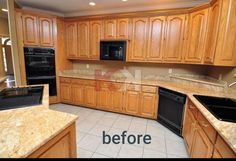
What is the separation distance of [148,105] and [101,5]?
105 inches

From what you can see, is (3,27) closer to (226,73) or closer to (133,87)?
(133,87)

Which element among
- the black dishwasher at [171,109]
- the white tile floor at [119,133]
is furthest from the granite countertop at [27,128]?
the black dishwasher at [171,109]

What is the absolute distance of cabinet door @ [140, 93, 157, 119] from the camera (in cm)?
305

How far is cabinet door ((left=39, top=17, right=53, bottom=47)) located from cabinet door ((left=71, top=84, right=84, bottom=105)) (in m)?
1.33

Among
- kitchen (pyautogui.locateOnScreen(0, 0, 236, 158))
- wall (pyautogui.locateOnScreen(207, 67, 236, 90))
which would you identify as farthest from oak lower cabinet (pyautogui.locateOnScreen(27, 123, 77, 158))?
wall (pyautogui.locateOnScreen(207, 67, 236, 90))

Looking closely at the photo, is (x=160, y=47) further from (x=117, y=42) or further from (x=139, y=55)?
(x=117, y=42)

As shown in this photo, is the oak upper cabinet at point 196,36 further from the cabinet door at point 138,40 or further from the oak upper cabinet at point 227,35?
the cabinet door at point 138,40

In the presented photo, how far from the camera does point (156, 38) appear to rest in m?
3.12

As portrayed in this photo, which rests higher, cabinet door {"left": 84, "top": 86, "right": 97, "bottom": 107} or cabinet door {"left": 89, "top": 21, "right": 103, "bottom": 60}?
cabinet door {"left": 89, "top": 21, "right": 103, "bottom": 60}

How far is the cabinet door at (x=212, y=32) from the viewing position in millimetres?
2197

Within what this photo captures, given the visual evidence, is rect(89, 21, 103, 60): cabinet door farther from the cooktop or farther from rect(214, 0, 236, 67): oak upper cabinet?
rect(214, 0, 236, 67): oak upper cabinet

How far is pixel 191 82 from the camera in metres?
2.82

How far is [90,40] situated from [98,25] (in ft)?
1.46

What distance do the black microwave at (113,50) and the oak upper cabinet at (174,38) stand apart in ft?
3.24
